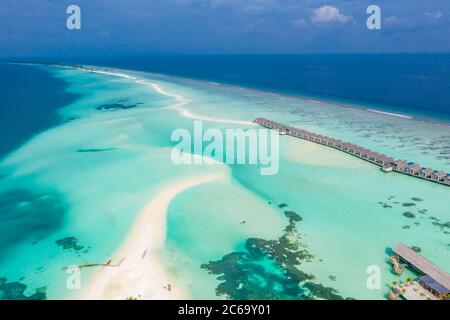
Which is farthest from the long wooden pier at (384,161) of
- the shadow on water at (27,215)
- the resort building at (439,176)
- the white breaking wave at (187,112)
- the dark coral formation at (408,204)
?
the shadow on water at (27,215)

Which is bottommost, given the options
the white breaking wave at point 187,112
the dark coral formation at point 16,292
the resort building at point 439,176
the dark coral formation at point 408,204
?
the dark coral formation at point 16,292

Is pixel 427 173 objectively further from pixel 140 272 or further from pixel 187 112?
pixel 187 112

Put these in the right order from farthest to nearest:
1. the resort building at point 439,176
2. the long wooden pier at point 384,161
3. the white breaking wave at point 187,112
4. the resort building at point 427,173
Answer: the white breaking wave at point 187,112
the resort building at point 427,173
the long wooden pier at point 384,161
the resort building at point 439,176

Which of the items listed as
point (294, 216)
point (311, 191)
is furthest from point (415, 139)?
point (294, 216)

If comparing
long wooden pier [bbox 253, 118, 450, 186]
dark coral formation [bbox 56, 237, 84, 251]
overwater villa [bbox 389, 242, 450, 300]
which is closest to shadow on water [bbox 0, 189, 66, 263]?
dark coral formation [bbox 56, 237, 84, 251]

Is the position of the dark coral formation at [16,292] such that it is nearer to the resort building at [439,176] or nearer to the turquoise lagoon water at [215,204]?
the turquoise lagoon water at [215,204]

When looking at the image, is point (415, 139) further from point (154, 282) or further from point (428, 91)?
point (428, 91)

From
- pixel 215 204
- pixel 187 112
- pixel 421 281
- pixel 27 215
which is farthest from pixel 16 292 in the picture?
pixel 187 112
